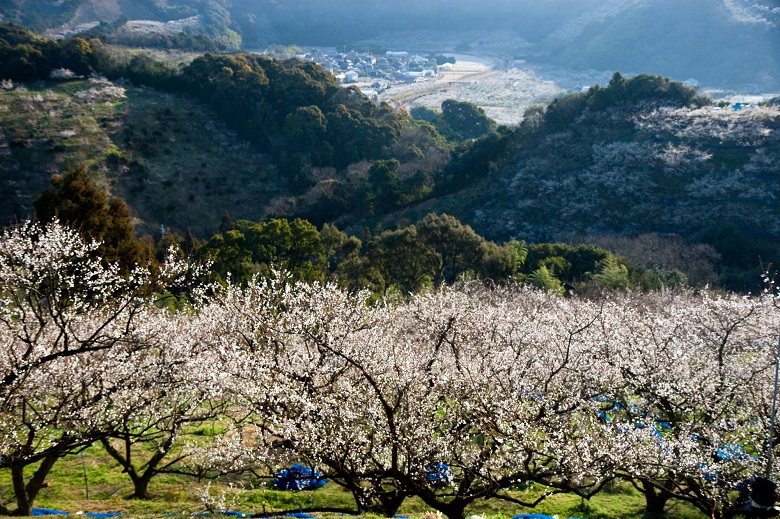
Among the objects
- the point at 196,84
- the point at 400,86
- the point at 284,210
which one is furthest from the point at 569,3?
the point at 284,210

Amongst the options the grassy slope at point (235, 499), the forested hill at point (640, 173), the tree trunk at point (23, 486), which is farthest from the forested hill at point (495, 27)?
the tree trunk at point (23, 486)

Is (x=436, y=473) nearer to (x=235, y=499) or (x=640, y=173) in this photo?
(x=235, y=499)

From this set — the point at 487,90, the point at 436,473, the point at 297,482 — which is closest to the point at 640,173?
the point at 436,473

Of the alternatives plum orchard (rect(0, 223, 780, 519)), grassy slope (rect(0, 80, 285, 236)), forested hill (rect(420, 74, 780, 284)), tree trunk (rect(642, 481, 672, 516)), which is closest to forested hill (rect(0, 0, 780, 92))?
grassy slope (rect(0, 80, 285, 236))

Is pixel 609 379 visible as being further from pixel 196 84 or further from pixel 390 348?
pixel 196 84

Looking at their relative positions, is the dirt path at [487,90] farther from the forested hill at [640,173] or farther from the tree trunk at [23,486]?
the tree trunk at [23,486]
